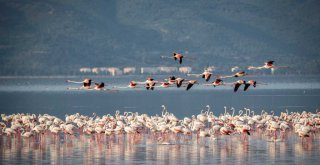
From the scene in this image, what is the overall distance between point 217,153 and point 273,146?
11.4 ft

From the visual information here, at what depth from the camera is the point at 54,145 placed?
41.0 meters

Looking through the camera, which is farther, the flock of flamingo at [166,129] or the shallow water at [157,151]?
the flock of flamingo at [166,129]

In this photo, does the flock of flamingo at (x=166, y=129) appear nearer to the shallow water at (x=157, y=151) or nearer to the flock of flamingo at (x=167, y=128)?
the flock of flamingo at (x=167, y=128)

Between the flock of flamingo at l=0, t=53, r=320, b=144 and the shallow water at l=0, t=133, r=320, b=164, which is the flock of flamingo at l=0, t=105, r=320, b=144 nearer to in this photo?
the flock of flamingo at l=0, t=53, r=320, b=144

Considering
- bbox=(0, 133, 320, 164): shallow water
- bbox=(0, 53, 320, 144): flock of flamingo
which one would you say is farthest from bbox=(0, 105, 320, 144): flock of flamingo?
bbox=(0, 133, 320, 164): shallow water

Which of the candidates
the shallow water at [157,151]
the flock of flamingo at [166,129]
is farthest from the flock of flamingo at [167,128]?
the shallow water at [157,151]

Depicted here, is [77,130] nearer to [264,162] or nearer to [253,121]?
[253,121]

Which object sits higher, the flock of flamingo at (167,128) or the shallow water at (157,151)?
the flock of flamingo at (167,128)

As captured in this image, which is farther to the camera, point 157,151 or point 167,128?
point 167,128

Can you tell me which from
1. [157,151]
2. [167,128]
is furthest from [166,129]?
[157,151]

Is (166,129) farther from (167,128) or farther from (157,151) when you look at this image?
(157,151)

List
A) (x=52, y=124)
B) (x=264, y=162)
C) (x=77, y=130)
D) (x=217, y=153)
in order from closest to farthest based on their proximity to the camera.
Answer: (x=264, y=162)
(x=217, y=153)
(x=52, y=124)
(x=77, y=130)

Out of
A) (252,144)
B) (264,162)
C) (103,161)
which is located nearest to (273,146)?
(252,144)

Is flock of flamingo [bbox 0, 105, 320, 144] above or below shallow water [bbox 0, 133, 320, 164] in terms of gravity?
above
